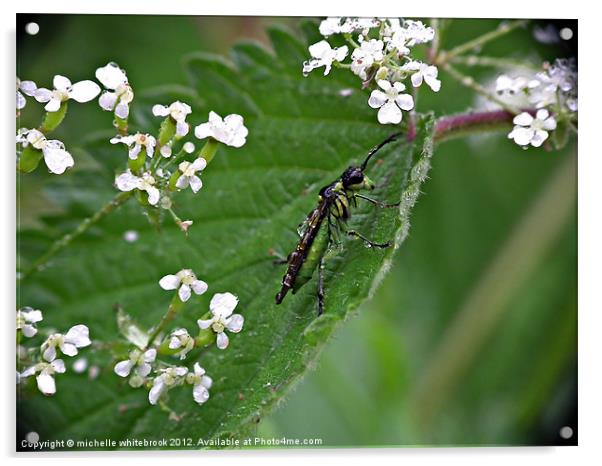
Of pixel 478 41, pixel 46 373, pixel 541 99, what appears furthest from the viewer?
pixel 478 41

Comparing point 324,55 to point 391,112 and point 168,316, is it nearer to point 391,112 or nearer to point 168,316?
point 391,112

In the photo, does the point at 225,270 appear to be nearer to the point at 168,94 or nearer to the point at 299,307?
the point at 299,307

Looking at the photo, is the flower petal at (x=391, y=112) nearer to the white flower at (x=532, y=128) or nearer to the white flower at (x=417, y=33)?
the white flower at (x=417, y=33)

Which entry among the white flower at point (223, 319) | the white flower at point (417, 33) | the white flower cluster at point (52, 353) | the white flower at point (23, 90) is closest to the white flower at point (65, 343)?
the white flower cluster at point (52, 353)

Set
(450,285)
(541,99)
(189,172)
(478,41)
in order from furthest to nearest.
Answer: (450,285), (478,41), (541,99), (189,172)

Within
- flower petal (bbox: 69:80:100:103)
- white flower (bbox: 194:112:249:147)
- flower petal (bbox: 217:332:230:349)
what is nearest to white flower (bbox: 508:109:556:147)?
white flower (bbox: 194:112:249:147)
